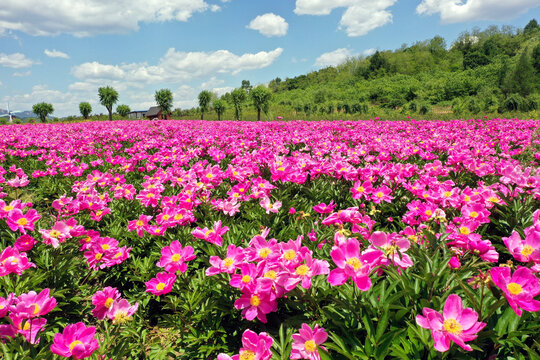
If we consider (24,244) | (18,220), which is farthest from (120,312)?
(18,220)

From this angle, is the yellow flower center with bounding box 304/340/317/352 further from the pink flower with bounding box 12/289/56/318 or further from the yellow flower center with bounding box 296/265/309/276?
the pink flower with bounding box 12/289/56/318

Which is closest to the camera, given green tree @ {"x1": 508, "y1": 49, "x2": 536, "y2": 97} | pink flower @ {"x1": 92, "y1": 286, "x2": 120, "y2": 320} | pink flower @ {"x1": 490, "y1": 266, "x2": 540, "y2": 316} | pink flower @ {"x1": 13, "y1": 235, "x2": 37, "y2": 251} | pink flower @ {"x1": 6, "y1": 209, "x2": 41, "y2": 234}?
pink flower @ {"x1": 490, "y1": 266, "x2": 540, "y2": 316}

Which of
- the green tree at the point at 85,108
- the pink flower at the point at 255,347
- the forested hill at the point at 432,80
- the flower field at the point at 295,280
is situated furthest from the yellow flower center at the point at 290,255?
the green tree at the point at 85,108

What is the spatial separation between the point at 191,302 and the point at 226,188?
218 centimetres

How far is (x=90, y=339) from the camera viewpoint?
1.33m

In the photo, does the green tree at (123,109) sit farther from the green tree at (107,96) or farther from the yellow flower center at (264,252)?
the yellow flower center at (264,252)

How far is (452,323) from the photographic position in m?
1.04

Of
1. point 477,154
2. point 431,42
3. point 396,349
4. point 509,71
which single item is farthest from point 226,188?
point 431,42

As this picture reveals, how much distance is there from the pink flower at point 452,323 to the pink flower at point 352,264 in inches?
9.6

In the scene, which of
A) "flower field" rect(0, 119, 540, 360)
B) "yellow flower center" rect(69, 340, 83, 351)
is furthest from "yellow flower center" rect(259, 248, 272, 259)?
"yellow flower center" rect(69, 340, 83, 351)

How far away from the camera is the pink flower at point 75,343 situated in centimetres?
123

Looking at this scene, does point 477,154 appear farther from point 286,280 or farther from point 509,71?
point 509,71

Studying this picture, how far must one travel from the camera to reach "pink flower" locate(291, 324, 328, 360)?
118 centimetres

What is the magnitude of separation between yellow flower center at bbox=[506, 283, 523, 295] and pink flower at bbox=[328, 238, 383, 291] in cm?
46
